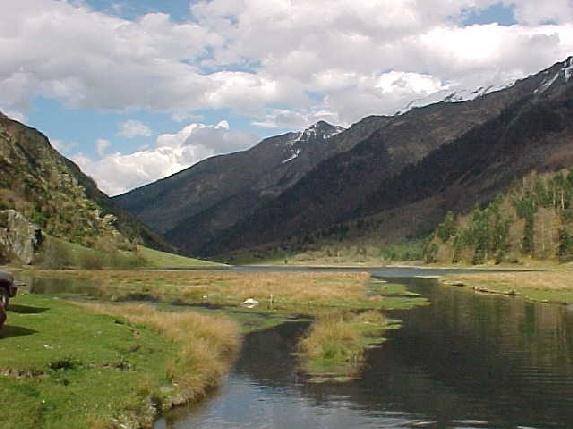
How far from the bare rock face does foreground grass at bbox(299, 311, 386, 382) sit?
445 ft

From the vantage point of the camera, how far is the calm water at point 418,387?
30906 millimetres

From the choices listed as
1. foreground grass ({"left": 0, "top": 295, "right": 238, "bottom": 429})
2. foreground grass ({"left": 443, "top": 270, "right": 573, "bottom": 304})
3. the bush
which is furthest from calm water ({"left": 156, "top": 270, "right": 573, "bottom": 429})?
the bush

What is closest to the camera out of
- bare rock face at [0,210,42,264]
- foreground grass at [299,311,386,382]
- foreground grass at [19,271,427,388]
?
foreground grass at [299,311,386,382]

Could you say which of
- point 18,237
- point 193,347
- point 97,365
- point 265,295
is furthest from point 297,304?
point 18,237

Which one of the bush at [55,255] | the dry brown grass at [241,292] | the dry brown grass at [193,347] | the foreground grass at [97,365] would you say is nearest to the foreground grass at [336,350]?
the dry brown grass at [193,347]

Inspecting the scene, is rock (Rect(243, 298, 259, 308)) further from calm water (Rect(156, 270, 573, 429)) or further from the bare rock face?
the bare rock face

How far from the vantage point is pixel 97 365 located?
109 ft

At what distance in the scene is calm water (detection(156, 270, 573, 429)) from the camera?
3091 centimetres

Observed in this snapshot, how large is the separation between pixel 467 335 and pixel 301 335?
45.7ft

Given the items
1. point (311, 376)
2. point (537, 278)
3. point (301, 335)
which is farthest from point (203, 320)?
point (537, 278)

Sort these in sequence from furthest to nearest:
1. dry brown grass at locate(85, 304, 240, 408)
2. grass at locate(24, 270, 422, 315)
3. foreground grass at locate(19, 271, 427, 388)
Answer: grass at locate(24, 270, 422, 315)
foreground grass at locate(19, 271, 427, 388)
dry brown grass at locate(85, 304, 240, 408)

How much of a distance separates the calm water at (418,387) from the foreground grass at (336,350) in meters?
1.06

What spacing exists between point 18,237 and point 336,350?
151 metres

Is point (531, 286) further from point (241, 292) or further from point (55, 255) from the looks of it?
point (55, 255)
